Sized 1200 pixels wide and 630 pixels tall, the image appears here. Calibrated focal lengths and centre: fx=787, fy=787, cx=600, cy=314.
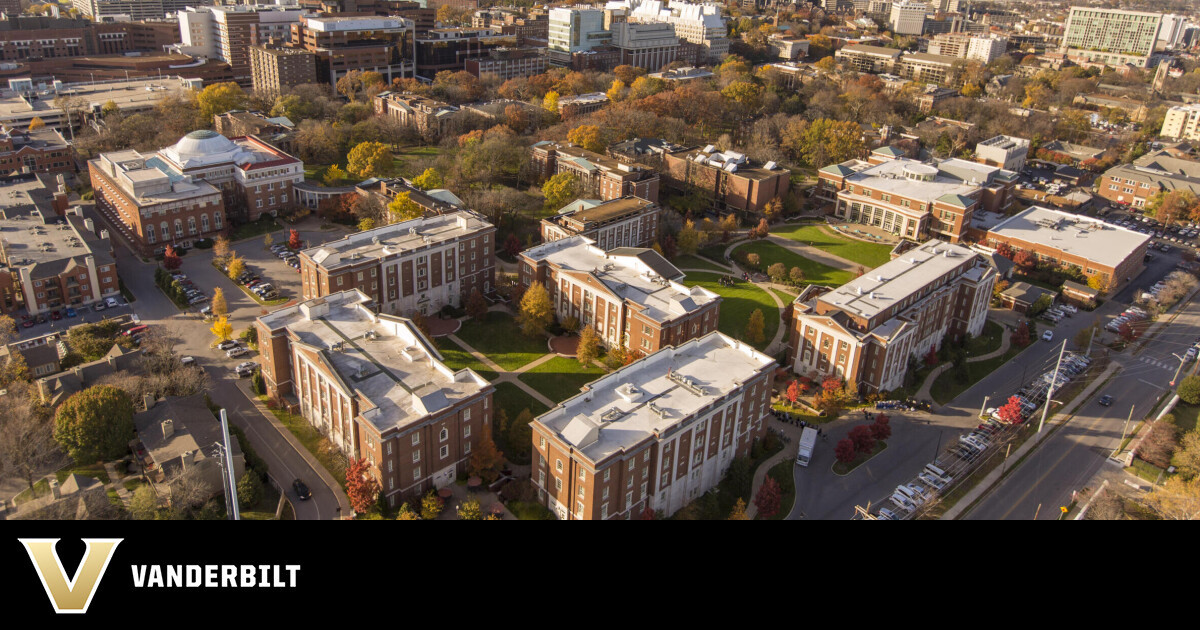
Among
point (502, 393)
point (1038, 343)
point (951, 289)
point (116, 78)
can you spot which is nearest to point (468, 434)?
point (502, 393)

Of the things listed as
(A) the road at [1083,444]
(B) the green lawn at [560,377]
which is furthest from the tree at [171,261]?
(A) the road at [1083,444]

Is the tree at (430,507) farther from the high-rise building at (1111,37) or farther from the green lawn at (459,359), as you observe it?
the high-rise building at (1111,37)

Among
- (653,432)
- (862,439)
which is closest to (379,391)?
(653,432)

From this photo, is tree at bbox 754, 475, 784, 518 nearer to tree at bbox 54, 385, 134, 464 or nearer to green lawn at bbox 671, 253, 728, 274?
green lawn at bbox 671, 253, 728, 274

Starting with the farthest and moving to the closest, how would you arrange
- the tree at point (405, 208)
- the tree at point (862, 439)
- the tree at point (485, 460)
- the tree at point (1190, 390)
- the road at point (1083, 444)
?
the tree at point (405, 208), the tree at point (1190, 390), the tree at point (862, 439), the road at point (1083, 444), the tree at point (485, 460)

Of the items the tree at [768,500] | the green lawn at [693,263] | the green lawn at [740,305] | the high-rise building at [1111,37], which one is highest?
the high-rise building at [1111,37]

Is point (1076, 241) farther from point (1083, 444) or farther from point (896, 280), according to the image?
point (1083, 444)
